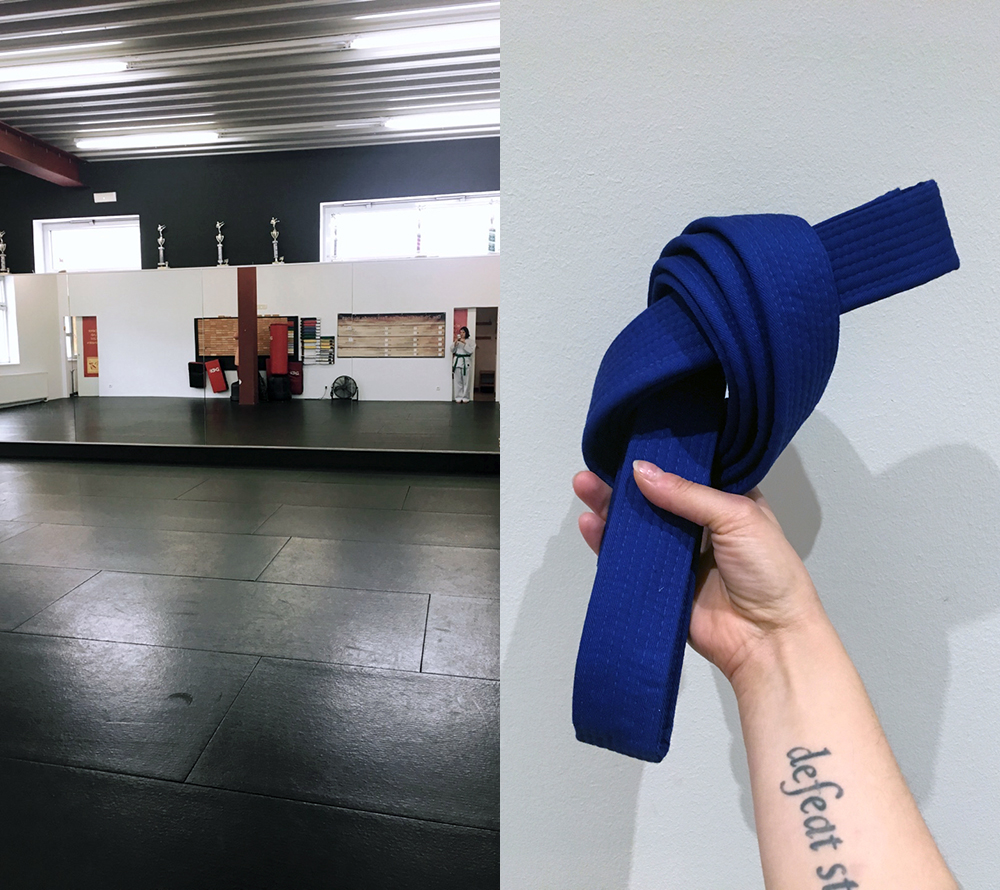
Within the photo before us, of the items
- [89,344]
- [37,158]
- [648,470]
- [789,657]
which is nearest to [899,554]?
[789,657]

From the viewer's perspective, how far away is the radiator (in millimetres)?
3902

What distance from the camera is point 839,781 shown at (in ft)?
1.10

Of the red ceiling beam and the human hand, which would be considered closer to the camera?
the human hand

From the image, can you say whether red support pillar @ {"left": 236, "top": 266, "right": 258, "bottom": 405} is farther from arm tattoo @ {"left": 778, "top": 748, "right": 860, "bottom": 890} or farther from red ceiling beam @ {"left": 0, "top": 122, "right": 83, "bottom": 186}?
red ceiling beam @ {"left": 0, "top": 122, "right": 83, "bottom": 186}

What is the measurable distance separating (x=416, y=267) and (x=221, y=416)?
6.10ft

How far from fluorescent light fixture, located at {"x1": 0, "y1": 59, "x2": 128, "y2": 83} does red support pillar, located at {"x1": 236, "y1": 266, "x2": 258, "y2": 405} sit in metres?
2.82

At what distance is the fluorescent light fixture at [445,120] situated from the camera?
598cm

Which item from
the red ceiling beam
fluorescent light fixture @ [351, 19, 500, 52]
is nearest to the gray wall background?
fluorescent light fixture @ [351, 19, 500, 52]

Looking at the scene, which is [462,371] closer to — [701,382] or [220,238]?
[701,382]

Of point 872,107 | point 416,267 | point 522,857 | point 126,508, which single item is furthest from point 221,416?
point 872,107

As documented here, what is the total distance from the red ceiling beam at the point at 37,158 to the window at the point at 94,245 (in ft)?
1.72

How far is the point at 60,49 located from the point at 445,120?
136 inches

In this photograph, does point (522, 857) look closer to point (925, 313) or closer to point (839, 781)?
point (839, 781)

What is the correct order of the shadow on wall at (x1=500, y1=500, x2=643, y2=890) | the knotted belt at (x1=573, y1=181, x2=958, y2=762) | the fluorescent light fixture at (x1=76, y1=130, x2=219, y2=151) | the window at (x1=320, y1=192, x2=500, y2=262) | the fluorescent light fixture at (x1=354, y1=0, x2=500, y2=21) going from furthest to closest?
the window at (x1=320, y1=192, x2=500, y2=262), the fluorescent light fixture at (x1=76, y1=130, x2=219, y2=151), the fluorescent light fixture at (x1=354, y1=0, x2=500, y2=21), the shadow on wall at (x1=500, y1=500, x2=643, y2=890), the knotted belt at (x1=573, y1=181, x2=958, y2=762)
